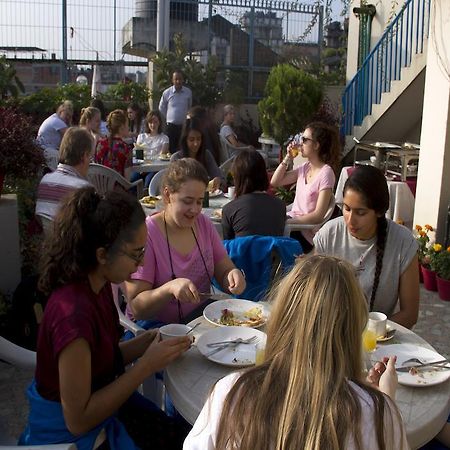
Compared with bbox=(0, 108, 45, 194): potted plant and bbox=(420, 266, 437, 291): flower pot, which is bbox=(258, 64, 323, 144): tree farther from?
bbox=(0, 108, 45, 194): potted plant

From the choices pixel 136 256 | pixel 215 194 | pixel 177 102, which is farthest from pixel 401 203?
pixel 177 102

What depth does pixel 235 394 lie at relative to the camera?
4.33 feet

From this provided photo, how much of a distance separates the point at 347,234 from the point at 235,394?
1710 millimetres

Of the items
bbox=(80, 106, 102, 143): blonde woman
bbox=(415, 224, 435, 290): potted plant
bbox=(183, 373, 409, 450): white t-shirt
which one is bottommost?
bbox=(415, 224, 435, 290): potted plant

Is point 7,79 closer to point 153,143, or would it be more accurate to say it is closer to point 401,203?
point 153,143

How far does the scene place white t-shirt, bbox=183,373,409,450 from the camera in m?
1.26

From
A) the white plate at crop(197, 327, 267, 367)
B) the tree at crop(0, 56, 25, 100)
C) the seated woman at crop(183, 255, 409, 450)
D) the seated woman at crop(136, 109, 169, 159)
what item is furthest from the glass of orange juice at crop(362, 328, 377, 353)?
the tree at crop(0, 56, 25, 100)

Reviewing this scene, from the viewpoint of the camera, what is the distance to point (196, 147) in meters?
5.86

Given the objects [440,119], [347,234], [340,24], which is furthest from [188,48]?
[347,234]

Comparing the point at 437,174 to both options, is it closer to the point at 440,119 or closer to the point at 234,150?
the point at 440,119

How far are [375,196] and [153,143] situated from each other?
19.3ft

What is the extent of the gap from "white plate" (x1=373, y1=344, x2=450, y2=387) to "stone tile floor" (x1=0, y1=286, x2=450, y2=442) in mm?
1486

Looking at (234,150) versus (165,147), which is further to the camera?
(234,150)

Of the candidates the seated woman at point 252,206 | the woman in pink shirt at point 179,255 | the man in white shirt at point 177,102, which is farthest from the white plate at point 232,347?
the man in white shirt at point 177,102
